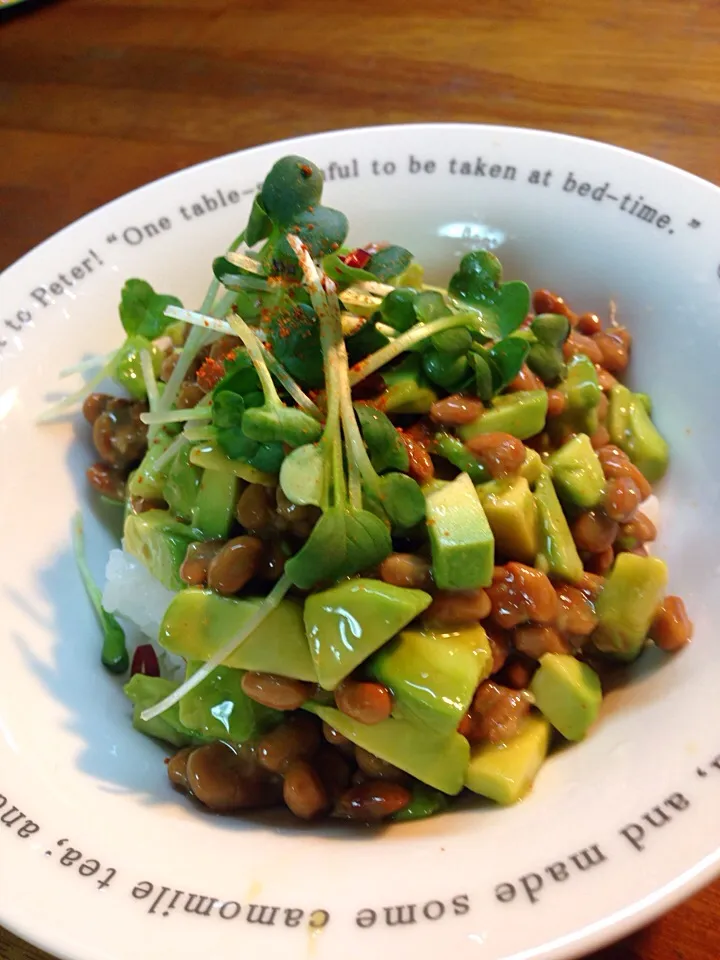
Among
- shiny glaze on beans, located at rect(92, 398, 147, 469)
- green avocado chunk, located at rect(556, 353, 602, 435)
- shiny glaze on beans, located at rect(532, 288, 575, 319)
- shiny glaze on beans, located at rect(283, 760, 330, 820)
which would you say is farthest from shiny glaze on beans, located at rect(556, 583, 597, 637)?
shiny glaze on beans, located at rect(92, 398, 147, 469)

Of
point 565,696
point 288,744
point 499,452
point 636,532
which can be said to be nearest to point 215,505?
point 288,744

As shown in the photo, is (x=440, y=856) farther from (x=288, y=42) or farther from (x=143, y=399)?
(x=288, y=42)

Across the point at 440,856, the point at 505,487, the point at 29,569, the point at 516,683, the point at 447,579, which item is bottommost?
the point at 29,569

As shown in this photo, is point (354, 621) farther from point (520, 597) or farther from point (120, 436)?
point (120, 436)

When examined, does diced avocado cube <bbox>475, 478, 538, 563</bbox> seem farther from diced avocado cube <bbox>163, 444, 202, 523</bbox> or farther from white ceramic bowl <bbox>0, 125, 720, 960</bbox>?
diced avocado cube <bbox>163, 444, 202, 523</bbox>

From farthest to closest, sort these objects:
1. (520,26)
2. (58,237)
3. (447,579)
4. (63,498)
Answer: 1. (520,26)
2. (58,237)
3. (63,498)
4. (447,579)

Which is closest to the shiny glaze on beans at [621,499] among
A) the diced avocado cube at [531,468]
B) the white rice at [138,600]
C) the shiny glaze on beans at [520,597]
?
the diced avocado cube at [531,468]

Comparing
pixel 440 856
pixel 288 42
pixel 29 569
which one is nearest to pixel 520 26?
pixel 288 42
